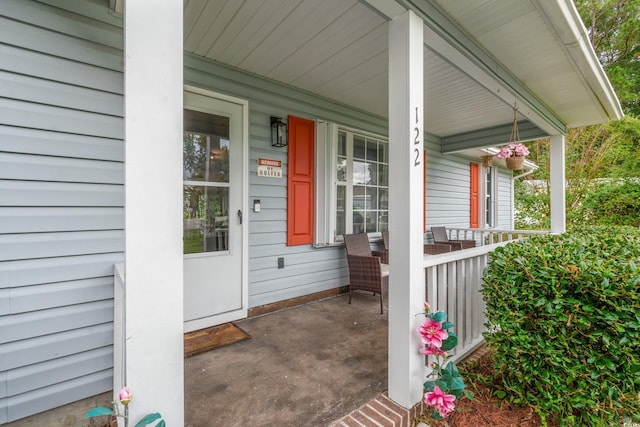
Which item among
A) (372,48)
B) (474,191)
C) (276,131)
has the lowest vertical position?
(474,191)

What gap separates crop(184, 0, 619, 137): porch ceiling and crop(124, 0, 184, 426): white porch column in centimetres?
125

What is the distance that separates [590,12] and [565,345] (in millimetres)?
12978

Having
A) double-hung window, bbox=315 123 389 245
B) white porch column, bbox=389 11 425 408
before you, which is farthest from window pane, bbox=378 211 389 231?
white porch column, bbox=389 11 425 408

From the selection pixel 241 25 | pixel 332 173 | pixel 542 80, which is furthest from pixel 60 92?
pixel 542 80

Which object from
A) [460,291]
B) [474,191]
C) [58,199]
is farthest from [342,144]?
[474,191]

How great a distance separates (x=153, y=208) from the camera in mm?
952

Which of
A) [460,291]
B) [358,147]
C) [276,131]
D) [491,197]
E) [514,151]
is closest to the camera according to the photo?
[460,291]

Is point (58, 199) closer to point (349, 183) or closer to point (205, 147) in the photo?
point (205, 147)

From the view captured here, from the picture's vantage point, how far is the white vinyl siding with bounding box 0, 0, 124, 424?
1.59 m

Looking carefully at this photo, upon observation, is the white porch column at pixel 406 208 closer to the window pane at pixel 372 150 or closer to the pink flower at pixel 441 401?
the pink flower at pixel 441 401

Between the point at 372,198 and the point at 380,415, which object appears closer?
the point at 380,415

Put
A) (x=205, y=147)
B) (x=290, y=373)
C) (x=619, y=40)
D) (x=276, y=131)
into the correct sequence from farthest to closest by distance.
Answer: (x=619, y=40) → (x=276, y=131) → (x=205, y=147) → (x=290, y=373)

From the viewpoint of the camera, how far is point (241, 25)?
2.24 metres

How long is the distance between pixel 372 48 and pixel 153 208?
2343mm
